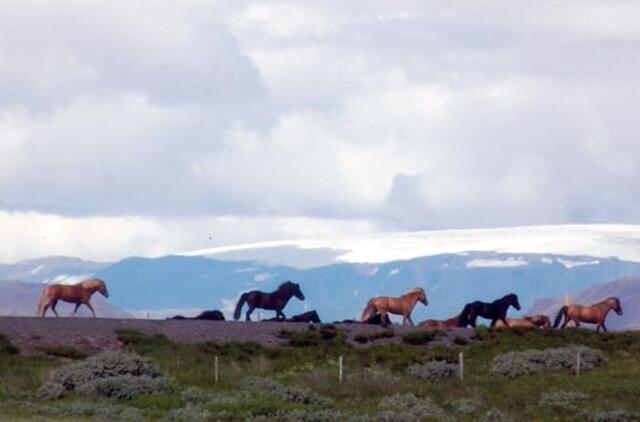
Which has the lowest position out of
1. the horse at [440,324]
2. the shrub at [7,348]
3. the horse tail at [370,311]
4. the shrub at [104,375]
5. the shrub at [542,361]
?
the shrub at [104,375]

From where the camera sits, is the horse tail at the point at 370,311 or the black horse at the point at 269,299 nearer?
the horse tail at the point at 370,311

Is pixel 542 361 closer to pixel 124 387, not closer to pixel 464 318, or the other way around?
pixel 124 387

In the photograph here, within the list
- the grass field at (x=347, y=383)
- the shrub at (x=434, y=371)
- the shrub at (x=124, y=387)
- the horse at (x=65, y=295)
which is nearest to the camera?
the grass field at (x=347, y=383)

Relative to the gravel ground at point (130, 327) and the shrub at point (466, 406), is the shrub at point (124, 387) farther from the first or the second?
the gravel ground at point (130, 327)

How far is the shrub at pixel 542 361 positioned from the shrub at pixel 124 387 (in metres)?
9.69

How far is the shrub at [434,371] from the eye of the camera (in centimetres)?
4519

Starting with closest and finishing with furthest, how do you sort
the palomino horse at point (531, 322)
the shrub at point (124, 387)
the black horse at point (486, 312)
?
the shrub at point (124, 387) → the palomino horse at point (531, 322) → the black horse at point (486, 312)

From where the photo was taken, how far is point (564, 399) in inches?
1528

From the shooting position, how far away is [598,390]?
41688 mm

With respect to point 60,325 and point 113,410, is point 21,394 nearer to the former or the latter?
point 113,410

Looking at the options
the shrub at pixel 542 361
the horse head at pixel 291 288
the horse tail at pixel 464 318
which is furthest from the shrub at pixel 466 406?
the horse head at pixel 291 288

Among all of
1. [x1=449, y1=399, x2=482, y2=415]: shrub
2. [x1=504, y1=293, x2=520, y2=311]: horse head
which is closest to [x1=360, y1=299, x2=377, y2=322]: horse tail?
[x1=504, y1=293, x2=520, y2=311]: horse head

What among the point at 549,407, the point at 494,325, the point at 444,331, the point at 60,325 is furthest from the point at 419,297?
the point at 549,407

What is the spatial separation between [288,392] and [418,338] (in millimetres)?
19018
